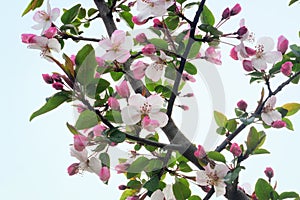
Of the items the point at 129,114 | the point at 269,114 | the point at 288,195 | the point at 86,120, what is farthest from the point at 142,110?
the point at 288,195

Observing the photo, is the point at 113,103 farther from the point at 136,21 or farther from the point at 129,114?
the point at 136,21

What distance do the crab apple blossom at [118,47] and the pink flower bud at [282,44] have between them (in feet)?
1.31

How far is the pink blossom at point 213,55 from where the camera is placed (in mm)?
1202

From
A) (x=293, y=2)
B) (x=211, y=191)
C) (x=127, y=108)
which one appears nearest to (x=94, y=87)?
(x=127, y=108)

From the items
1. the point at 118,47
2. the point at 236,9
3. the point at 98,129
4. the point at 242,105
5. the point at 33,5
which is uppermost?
the point at 33,5

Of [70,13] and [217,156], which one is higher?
[70,13]

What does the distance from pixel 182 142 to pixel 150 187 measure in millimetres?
140

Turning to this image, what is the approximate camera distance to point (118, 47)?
1.12 meters

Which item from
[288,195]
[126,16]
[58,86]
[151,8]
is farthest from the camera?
[126,16]

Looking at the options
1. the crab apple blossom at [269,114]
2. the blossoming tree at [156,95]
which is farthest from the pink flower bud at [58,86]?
the crab apple blossom at [269,114]

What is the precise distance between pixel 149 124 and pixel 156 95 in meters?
0.09

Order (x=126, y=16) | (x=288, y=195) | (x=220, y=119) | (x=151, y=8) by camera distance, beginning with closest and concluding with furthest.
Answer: (x=151, y=8) < (x=288, y=195) < (x=220, y=119) < (x=126, y=16)

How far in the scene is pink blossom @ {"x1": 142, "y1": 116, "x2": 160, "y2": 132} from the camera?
104 centimetres

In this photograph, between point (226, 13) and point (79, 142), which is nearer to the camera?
point (79, 142)
